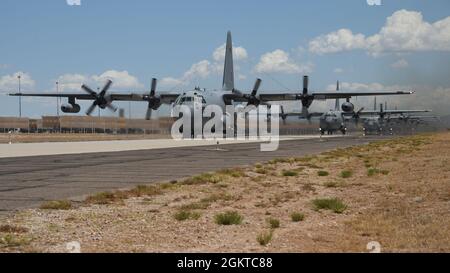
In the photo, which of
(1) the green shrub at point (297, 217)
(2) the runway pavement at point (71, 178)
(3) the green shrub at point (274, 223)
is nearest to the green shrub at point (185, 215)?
(3) the green shrub at point (274, 223)

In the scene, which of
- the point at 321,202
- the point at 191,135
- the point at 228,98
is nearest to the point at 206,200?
the point at 321,202

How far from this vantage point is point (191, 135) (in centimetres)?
5650

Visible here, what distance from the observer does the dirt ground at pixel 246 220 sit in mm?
8414

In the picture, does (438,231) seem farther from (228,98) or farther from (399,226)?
(228,98)

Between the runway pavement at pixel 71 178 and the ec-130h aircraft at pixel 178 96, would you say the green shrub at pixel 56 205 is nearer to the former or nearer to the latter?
the runway pavement at pixel 71 178

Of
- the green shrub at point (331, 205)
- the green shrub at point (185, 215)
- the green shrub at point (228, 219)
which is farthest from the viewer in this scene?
the green shrub at point (331, 205)

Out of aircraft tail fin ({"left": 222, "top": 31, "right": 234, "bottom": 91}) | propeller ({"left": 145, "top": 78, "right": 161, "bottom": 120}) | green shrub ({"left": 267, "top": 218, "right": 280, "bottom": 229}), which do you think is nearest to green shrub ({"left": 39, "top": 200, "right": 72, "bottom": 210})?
green shrub ({"left": 267, "top": 218, "right": 280, "bottom": 229})

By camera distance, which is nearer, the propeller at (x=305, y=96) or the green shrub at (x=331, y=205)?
the green shrub at (x=331, y=205)

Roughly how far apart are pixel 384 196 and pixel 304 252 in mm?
7613

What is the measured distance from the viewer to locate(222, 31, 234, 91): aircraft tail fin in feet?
253

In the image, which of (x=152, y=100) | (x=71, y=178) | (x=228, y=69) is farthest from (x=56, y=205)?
(x=228, y=69)

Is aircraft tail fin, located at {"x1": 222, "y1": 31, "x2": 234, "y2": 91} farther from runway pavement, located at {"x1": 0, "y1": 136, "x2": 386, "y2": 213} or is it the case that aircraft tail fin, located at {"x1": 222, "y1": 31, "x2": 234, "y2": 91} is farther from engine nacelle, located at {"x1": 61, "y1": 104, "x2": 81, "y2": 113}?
runway pavement, located at {"x1": 0, "y1": 136, "x2": 386, "y2": 213}

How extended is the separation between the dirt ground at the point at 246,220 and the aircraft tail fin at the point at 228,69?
59.3 m

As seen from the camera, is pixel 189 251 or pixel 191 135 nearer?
pixel 189 251
